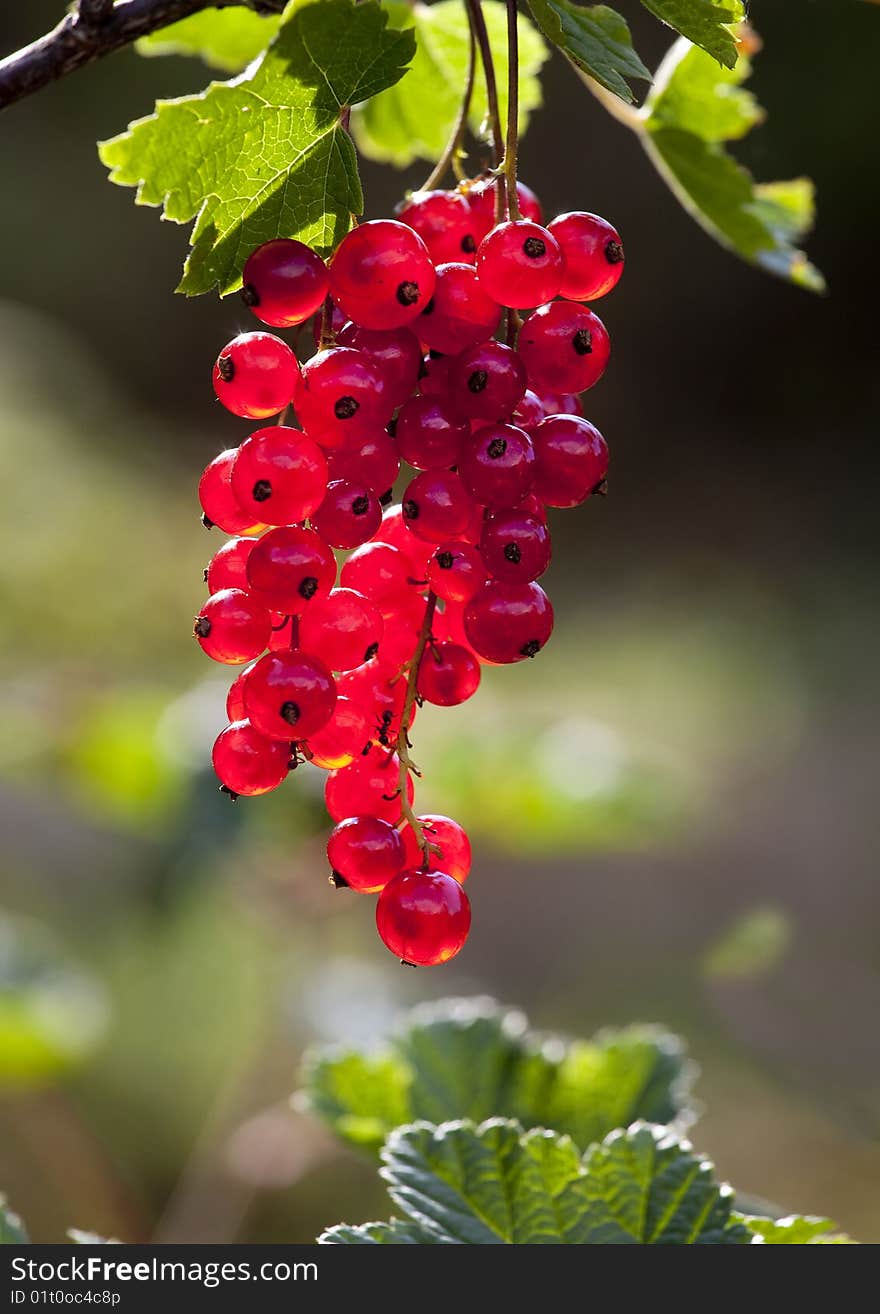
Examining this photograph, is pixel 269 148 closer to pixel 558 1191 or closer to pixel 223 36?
pixel 223 36

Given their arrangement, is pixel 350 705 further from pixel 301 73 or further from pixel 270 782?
pixel 301 73

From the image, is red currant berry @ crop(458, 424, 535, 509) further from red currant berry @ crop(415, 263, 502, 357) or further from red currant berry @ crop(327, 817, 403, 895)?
red currant berry @ crop(327, 817, 403, 895)

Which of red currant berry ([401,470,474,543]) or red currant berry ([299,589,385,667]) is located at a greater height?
red currant berry ([401,470,474,543])

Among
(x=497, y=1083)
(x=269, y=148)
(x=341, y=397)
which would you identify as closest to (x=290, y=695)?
(x=341, y=397)

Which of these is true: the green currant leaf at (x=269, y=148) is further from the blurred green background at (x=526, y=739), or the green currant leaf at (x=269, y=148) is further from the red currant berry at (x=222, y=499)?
the blurred green background at (x=526, y=739)

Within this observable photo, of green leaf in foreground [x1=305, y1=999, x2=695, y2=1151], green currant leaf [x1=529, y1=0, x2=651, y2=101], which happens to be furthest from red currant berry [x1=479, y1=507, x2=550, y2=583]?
green leaf in foreground [x1=305, y1=999, x2=695, y2=1151]

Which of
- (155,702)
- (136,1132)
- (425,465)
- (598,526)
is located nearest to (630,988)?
(136,1132)

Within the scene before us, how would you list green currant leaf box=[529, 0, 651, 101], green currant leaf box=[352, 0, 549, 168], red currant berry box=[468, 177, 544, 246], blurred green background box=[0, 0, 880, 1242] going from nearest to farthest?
green currant leaf box=[529, 0, 651, 101], red currant berry box=[468, 177, 544, 246], green currant leaf box=[352, 0, 549, 168], blurred green background box=[0, 0, 880, 1242]
